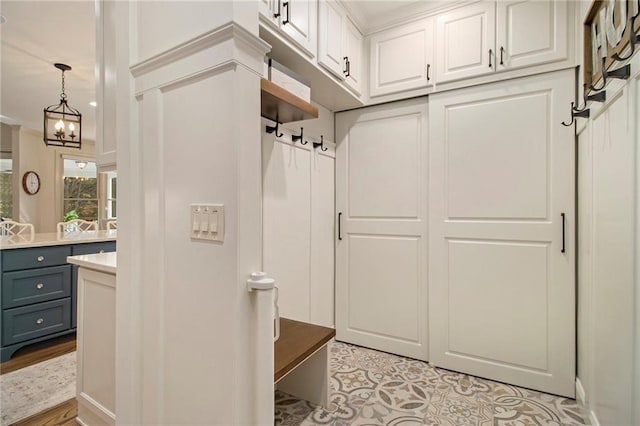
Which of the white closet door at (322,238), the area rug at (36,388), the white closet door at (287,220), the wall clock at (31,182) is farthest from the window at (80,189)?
the white closet door at (287,220)

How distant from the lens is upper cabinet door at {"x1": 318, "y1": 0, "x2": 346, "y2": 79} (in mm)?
1956

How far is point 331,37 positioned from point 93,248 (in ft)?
9.76

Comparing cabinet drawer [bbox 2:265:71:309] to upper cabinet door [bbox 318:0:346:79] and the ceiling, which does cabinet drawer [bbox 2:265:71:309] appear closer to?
the ceiling

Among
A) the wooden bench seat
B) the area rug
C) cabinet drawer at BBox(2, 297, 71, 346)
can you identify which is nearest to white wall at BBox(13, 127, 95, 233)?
cabinet drawer at BBox(2, 297, 71, 346)

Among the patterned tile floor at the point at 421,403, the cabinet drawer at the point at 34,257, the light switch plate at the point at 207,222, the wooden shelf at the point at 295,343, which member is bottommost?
the patterned tile floor at the point at 421,403

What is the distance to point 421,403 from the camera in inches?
74.2

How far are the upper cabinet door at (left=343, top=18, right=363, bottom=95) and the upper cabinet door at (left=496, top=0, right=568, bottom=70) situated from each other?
0.95 meters

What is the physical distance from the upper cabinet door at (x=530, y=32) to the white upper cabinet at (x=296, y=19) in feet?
4.05

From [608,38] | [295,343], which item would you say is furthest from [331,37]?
[295,343]

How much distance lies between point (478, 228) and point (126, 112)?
2.16 metres

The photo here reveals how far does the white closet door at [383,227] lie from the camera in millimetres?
2441

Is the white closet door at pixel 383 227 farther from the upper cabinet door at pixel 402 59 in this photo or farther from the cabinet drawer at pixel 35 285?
the cabinet drawer at pixel 35 285

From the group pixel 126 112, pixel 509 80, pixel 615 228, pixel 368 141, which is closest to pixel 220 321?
pixel 126 112

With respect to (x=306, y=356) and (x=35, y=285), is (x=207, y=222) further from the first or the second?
(x=35, y=285)
